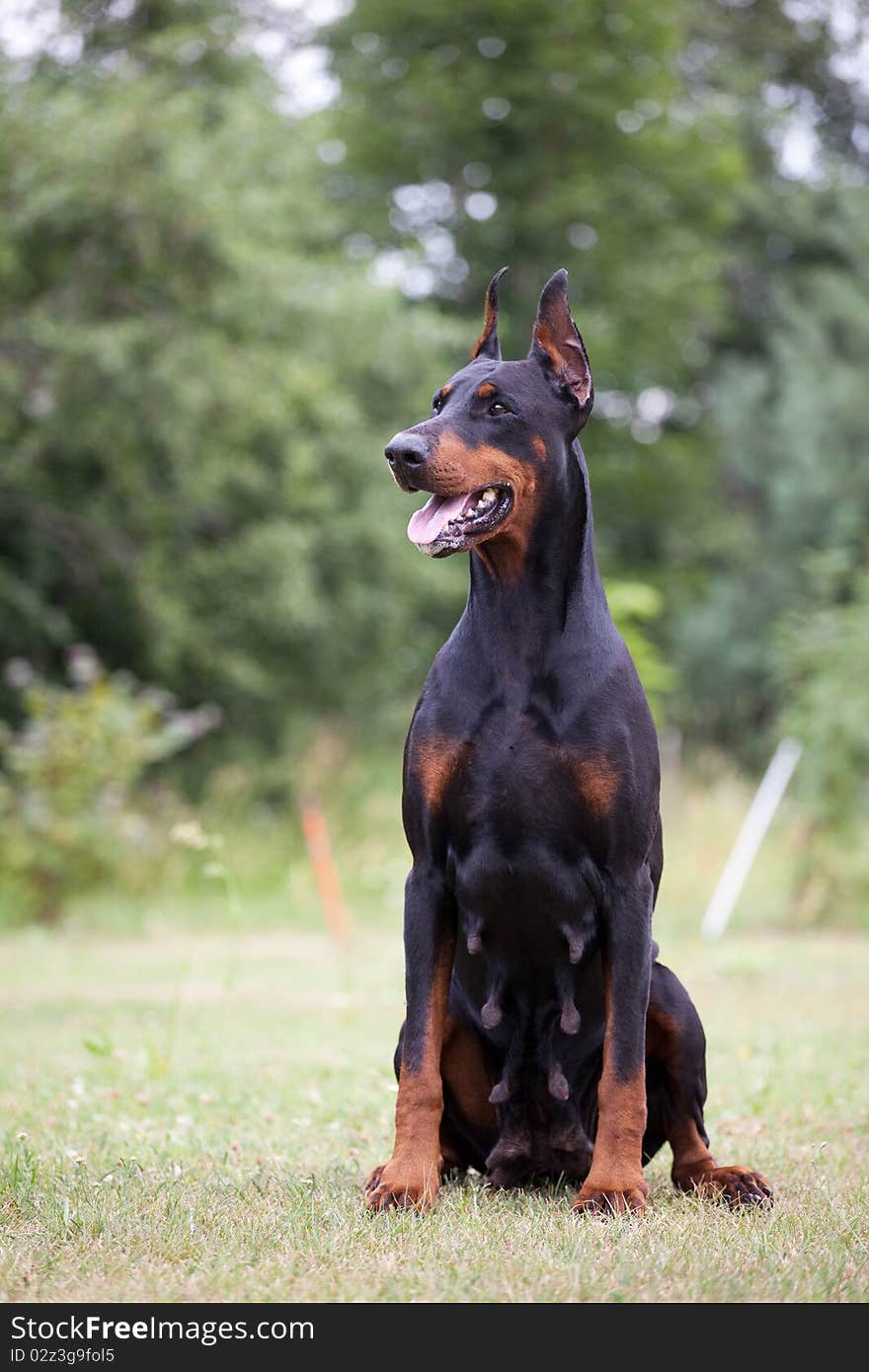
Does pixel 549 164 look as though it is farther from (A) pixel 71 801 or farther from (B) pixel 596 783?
(B) pixel 596 783

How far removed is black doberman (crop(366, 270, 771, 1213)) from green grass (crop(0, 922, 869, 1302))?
0.20m

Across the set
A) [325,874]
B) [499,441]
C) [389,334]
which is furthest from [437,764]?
[389,334]

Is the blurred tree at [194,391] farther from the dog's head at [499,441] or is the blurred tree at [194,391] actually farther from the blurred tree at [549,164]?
the dog's head at [499,441]

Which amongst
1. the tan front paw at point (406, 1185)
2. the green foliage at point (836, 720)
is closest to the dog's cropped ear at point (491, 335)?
the tan front paw at point (406, 1185)

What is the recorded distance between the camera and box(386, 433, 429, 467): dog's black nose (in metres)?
3.48

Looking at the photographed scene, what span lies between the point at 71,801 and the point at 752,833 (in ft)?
19.5

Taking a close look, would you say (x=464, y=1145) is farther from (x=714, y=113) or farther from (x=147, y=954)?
(x=714, y=113)

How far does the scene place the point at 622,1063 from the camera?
11.5ft

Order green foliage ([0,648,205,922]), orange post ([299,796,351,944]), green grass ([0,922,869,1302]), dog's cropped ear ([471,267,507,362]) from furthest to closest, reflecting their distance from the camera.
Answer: green foliage ([0,648,205,922])
orange post ([299,796,351,944])
dog's cropped ear ([471,267,507,362])
green grass ([0,922,869,1302])

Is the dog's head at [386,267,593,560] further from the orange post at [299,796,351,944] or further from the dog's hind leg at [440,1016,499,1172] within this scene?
the orange post at [299,796,351,944]

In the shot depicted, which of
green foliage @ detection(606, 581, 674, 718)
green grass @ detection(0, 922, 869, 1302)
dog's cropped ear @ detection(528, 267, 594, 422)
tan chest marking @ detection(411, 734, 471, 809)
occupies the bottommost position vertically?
green foliage @ detection(606, 581, 674, 718)

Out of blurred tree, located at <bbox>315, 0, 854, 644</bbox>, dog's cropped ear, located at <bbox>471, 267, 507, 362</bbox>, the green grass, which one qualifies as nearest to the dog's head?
dog's cropped ear, located at <bbox>471, 267, 507, 362</bbox>

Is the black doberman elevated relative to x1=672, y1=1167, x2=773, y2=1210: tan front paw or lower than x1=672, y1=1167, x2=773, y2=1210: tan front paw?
elevated

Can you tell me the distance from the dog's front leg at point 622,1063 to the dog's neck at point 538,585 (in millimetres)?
620
